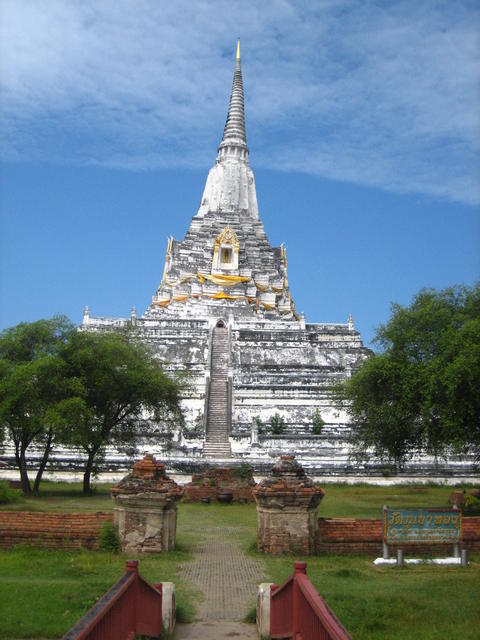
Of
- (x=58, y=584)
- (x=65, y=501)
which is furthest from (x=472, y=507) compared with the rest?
(x=58, y=584)

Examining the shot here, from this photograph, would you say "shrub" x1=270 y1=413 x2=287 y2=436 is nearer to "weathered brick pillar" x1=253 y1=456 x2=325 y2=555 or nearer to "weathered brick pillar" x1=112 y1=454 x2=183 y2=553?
"weathered brick pillar" x1=253 y1=456 x2=325 y2=555

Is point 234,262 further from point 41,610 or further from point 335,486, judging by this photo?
point 41,610

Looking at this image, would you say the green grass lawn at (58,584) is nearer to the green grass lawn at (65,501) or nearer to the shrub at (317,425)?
the green grass lawn at (65,501)

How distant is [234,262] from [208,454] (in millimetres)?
25005

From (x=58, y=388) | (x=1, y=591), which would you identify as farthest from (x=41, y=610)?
(x=58, y=388)

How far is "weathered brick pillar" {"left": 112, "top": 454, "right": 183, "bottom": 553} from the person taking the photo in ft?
37.8

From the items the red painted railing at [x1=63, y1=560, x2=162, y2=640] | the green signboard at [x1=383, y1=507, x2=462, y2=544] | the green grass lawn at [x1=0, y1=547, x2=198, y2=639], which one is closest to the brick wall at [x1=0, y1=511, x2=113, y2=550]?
the green grass lawn at [x1=0, y1=547, x2=198, y2=639]

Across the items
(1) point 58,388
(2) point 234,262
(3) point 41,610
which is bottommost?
(3) point 41,610

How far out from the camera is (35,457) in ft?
96.7

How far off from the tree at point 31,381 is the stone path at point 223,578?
9.28 m

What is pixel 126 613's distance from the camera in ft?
20.4

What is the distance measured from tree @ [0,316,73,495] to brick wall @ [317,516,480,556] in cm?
1070

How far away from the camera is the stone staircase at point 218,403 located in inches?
1273

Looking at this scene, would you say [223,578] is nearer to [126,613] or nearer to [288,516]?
[288,516]
